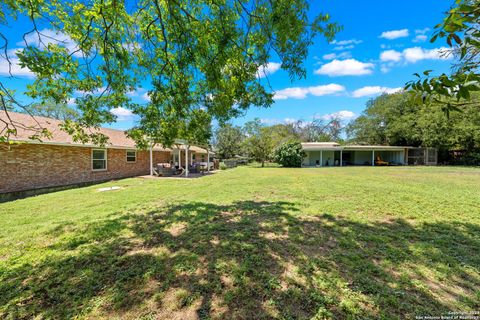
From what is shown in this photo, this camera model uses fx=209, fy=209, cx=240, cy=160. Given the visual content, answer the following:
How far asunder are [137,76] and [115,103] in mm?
891

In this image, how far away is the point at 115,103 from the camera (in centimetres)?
531

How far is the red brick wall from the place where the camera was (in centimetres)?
896

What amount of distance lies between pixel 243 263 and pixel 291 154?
72.6ft

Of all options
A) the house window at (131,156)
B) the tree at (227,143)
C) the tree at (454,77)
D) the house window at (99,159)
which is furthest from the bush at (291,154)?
the tree at (454,77)

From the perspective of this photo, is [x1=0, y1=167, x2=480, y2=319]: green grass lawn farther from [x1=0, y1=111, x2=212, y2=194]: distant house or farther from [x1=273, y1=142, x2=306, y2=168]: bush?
[x1=273, y1=142, x2=306, y2=168]: bush

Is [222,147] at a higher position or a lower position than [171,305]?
higher

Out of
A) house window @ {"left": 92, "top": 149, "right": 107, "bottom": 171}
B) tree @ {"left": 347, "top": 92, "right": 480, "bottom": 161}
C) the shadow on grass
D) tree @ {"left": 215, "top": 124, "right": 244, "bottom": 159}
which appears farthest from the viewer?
tree @ {"left": 215, "top": 124, "right": 244, "bottom": 159}

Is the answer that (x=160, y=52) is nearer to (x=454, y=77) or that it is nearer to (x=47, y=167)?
(x=454, y=77)

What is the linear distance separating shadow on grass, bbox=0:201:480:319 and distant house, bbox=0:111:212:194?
15.1ft

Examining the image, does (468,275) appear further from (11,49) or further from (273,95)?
(11,49)

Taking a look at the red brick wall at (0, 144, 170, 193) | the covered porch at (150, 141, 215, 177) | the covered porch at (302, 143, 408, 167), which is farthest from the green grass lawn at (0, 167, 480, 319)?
the covered porch at (302, 143, 408, 167)

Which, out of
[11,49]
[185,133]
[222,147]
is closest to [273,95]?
[185,133]

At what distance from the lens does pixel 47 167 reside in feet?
33.5

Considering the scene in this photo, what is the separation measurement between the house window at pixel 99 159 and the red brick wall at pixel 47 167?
24 centimetres
